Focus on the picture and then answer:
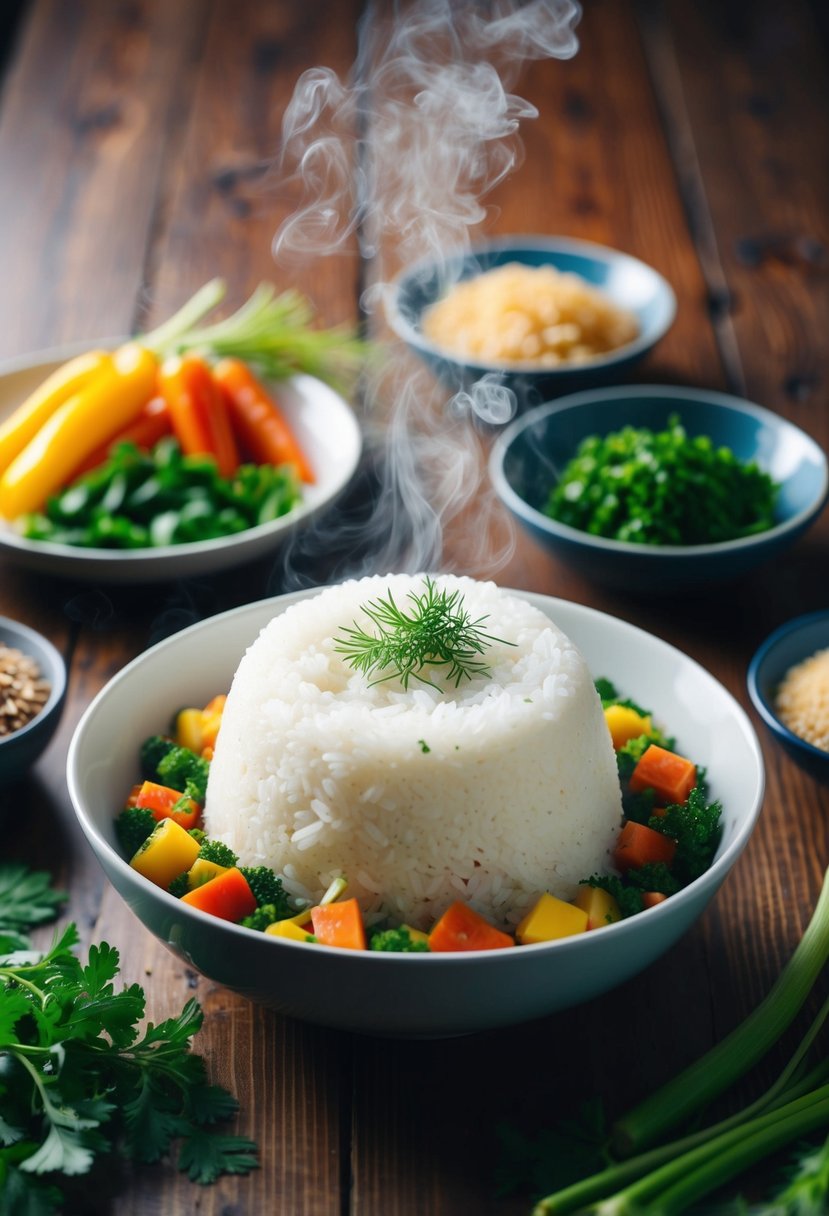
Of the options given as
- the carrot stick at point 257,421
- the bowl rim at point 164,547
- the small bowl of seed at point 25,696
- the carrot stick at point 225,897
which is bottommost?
the carrot stick at point 257,421

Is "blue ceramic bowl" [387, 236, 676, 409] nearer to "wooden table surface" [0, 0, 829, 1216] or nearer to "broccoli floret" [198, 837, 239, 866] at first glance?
"wooden table surface" [0, 0, 829, 1216]

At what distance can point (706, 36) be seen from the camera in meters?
5.93

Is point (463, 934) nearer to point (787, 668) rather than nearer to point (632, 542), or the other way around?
point (787, 668)

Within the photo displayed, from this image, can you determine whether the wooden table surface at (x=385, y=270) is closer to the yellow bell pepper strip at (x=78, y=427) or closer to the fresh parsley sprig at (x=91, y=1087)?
the fresh parsley sprig at (x=91, y=1087)

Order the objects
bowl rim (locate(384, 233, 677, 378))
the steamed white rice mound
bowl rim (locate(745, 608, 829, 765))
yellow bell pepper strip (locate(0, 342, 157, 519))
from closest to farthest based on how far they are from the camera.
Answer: the steamed white rice mound < bowl rim (locate(745, 608, 829, 765)) < yellow bell pepper strip (locate(0, 342, 157, 519)) < bowl rim (locate(384, 233, 677, 378))

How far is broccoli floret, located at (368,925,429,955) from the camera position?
175 cm

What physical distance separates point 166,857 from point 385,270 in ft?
9.26

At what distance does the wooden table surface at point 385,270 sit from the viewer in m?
1.81

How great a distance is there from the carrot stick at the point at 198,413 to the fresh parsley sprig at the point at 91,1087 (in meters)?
1.72

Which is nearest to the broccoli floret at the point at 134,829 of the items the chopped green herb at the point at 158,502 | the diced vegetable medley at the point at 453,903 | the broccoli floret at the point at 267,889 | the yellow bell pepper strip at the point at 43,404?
the diced vegetable medley at the point at 453,903

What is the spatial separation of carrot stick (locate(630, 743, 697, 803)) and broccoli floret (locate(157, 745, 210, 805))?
0.73m

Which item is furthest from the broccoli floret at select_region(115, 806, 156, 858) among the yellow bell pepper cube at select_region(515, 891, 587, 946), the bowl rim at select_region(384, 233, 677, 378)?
the bowl rim at select_region(384, 233, 677, 378)

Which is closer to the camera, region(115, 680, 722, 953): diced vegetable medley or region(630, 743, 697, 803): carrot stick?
region(115, 680, 722, 953): diced vegetable medley

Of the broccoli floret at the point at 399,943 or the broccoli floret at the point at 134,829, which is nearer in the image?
the broccoli floret at the point at 399,943
